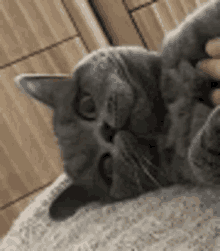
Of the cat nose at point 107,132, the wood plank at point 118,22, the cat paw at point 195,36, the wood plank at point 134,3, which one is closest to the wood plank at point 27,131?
the wood plank at point 118,22

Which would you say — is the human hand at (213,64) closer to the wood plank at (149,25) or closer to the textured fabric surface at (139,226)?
the textured fabric surface at (139,226)

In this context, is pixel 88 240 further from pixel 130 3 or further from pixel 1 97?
pixel 130 3

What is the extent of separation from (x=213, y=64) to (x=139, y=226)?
0.33m

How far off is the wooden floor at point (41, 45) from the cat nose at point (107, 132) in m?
0.65

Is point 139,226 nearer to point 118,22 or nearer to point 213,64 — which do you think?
point 213,64

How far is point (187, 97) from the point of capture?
483mm

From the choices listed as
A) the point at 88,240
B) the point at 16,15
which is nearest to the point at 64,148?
the point at 88,240

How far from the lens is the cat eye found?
0.56m

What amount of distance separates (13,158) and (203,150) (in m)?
1.00

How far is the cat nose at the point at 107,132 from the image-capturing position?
0.55 m

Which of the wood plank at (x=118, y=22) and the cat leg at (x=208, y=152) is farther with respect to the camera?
the wood plank at (x=118, y=22)

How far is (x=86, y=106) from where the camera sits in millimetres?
567

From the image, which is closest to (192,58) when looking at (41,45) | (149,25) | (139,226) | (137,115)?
(137,115)

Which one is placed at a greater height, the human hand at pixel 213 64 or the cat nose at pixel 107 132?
the human hand at pixel 213 64
